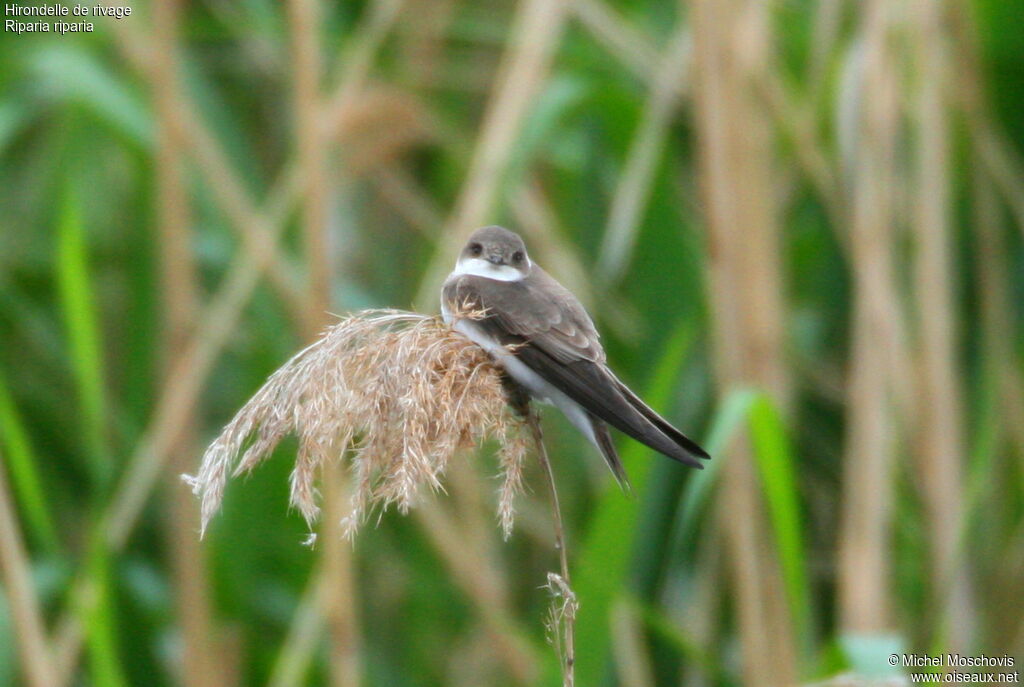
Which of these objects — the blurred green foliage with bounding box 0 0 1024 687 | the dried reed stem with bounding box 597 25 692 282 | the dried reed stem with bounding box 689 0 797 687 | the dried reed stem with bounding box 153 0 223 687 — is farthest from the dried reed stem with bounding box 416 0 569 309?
the dried reed stem with bounding box 153 0 223 687

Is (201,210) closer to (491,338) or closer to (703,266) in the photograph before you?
(703,266)

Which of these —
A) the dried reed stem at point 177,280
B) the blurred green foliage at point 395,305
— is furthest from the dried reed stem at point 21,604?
the dried reed stem at point 177,280

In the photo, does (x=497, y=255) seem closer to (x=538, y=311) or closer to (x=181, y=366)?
(x=538, y=311)

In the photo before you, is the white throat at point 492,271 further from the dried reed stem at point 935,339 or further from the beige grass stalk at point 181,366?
the dried reed stem at point 935,339

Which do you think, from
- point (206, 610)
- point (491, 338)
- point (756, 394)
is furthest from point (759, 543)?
point (206, 610)

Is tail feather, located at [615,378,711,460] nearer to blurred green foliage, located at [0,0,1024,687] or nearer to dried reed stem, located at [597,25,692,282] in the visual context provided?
blurred green foliage, located at [0,0,1024,687]
